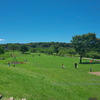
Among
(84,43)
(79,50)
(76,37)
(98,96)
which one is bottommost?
(98,96)

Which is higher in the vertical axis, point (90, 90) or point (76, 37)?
point (76, 37)

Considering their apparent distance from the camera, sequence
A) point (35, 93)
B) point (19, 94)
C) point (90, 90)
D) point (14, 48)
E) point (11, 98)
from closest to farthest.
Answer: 1. point (11, 98)
2. point (19, 94)
3. point (35, 93)
4. point (90, 90)
5. point (14, 48)

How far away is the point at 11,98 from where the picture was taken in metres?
7.55

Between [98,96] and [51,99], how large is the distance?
17.3ft

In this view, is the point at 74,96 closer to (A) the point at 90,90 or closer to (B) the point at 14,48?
(A) the point at 90,90

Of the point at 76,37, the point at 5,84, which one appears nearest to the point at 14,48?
the point at 76,37

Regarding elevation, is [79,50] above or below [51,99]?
above

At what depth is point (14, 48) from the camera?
130500mm

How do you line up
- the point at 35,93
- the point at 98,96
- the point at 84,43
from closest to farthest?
1. the point at 35,93
2. the point at 98,96
3. the point at 84,43

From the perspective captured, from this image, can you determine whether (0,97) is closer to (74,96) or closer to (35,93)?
(35,93)

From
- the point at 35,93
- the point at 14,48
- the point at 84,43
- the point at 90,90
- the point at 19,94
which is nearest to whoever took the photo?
the point at 19,94

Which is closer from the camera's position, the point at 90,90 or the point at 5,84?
the point at 5,84

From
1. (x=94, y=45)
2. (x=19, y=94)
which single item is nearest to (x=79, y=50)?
(x=94, y=45)

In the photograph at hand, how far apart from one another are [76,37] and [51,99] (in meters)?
33.4
